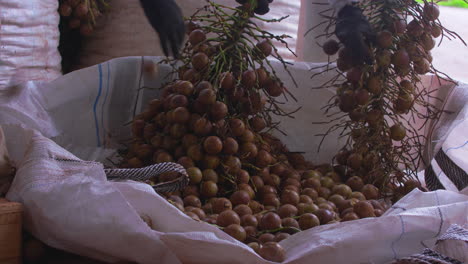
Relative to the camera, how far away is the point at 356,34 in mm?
977

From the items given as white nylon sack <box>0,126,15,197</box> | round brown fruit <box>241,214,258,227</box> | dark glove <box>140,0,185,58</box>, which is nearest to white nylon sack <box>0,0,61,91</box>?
dark glove <box>140,0,185,58</box>

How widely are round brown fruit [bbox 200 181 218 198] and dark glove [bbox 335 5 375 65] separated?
1.13 feet

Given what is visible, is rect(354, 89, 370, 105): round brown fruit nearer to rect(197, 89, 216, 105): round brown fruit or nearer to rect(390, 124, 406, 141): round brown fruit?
rect(390, 124, 406, 141): round brown fruit

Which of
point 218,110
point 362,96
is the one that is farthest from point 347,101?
point 218,110

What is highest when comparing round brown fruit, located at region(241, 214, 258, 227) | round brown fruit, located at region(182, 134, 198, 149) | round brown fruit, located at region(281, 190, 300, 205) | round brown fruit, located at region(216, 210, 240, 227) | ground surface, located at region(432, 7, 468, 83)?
round brown fruit, located at region(182, 134, 198, 149)

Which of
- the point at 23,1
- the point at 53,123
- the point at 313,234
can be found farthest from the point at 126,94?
the point at 313,234

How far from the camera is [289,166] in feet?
3.51

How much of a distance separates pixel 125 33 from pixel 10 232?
2.84 ft

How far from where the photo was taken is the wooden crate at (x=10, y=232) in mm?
641

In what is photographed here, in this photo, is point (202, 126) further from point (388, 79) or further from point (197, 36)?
point (388, 79)

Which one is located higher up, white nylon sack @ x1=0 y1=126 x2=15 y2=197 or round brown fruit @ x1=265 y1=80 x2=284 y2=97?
round brown fruit @ x1=265 y1=80 x2=284 y2=97

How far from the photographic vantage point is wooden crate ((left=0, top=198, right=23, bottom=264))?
64 centimetres

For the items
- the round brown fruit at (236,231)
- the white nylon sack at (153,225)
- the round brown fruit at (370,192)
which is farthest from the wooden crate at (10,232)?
the round brown fruit at (370,192)

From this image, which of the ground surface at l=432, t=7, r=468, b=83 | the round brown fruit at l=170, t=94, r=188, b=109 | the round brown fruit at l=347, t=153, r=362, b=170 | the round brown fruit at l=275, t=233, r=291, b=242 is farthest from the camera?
the ground surface at l=432, t=7, r=468, b=83
